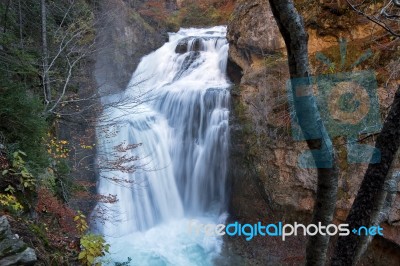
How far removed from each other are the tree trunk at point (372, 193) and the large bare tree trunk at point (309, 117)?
187 millimetres

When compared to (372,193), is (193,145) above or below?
below

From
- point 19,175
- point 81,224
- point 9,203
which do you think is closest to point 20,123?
point 19,175

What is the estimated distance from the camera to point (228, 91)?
31.9 feet

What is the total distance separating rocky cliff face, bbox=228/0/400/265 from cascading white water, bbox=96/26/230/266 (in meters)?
0.81

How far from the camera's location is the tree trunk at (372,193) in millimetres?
2066

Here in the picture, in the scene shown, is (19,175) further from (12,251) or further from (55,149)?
(55,149)

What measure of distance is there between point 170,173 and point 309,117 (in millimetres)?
8314

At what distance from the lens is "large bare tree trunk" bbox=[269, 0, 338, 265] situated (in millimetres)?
1625

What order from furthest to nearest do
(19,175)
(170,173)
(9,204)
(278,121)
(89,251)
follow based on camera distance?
(170,173)
(278,121)
(19,175)
(9,204)
(89,251)

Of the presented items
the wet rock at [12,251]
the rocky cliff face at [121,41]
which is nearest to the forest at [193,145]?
the wet rock at [12,251]

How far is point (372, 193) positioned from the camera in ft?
7.16

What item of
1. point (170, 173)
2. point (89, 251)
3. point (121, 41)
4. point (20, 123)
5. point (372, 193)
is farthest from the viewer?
point (121, 41)

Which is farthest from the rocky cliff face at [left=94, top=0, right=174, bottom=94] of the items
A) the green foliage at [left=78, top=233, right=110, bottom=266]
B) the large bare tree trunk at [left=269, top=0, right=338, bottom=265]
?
the large bare tree trunk at [left=269, top=0, right=338, bottom=265]

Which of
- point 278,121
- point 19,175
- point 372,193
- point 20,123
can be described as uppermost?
point 20,123
